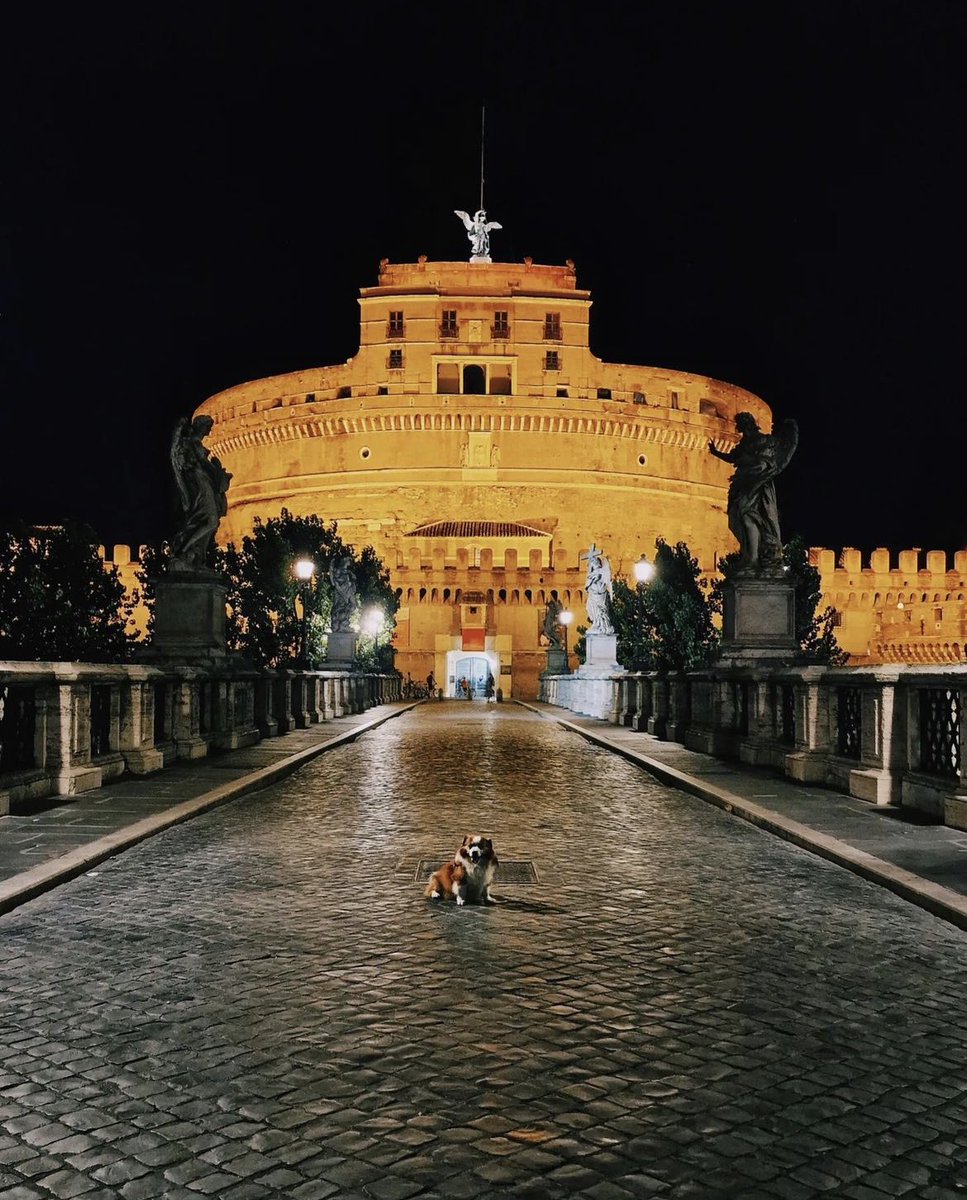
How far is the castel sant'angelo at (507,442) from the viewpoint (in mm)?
71812

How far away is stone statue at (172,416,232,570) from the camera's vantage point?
48.1ft

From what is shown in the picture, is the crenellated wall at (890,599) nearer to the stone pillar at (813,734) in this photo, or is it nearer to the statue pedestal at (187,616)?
the statue pedestal at (187,616)

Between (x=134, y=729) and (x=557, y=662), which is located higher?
(x=557, y=662)

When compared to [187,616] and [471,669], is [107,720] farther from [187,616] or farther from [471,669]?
[471,669]

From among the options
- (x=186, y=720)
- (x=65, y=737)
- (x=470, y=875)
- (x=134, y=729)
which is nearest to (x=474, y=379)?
(x=186, y=720)

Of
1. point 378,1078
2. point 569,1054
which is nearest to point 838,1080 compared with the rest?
point 569,1054

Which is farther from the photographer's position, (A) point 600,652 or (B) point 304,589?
(A) point 600,652

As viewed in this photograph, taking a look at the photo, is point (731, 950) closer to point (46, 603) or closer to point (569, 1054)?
point (569, 1054)

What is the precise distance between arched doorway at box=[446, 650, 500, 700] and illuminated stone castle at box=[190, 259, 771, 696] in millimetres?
10202

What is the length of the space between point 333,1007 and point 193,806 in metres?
5.05

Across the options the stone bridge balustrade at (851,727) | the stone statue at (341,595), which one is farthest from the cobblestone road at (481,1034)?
the stone statue at (341,595)

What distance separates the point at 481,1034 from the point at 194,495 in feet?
40.5

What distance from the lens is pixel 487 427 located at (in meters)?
73.7

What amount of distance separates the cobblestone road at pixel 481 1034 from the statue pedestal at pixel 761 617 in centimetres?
754
